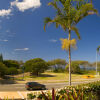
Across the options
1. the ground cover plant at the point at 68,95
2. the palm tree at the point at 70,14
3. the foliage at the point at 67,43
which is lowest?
the ground cover plant at the point at 68,95

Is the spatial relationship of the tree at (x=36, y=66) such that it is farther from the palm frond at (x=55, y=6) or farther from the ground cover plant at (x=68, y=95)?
the ground cover plant at (x=68, y=95)

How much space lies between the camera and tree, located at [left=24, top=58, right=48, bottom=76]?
38219mm

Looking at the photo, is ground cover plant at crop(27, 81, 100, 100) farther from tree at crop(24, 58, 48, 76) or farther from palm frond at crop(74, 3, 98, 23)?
tree at crop(24, 58, 48, 76)

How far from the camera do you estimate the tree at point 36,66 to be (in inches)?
1505

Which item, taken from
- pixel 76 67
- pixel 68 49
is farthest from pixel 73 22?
pixel 76 67

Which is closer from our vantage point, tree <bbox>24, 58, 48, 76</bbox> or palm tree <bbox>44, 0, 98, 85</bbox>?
palm tree <bbox>44, 0, 98, 85</bbox>

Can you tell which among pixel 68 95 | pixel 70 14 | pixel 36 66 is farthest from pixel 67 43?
pixel 36 66

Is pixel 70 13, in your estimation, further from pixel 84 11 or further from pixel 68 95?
pixel 68 95

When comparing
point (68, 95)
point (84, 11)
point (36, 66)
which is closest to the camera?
point (68, 95)

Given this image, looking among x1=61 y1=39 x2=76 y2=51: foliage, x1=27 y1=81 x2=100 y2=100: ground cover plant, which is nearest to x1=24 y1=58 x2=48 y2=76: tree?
x1=61 y1=39 x2=76 y2=51: foliage

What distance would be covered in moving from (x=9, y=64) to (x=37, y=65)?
1676 cm

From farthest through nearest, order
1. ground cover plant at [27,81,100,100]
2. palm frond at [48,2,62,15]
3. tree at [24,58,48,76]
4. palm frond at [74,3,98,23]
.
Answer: tree at [24,58,48,76], palm frond at [48,2,62,15], palm frond at [74,3,98,23], ground cover plant at [27,81,100,100]

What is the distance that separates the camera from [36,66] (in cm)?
3812

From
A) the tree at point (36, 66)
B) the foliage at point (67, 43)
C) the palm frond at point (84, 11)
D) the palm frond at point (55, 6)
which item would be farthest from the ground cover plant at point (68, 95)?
the tree at point (36, 66)
